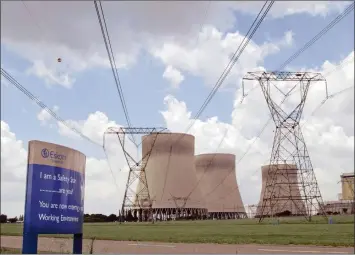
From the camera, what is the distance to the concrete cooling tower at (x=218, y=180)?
91125 millimetres

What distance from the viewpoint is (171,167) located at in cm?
7094

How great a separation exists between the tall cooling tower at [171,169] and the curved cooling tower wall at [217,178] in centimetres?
1272

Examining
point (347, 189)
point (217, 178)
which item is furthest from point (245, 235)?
point (347, 189)

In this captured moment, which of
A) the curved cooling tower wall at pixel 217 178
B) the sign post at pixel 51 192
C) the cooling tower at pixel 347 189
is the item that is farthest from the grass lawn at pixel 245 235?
the cooling tower at pixel 347 189

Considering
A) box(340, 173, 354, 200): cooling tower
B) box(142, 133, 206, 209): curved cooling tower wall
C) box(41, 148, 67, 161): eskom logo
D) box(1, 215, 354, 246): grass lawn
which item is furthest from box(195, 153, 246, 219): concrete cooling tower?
box(41, 148, 67, 161): eskom logo

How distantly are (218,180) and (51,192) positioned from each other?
3273 inches

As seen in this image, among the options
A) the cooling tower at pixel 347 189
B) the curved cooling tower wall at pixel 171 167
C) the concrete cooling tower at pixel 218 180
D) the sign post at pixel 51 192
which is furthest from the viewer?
the cooling tower at pixel 347 189

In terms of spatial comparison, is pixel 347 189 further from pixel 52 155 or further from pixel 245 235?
pixel 52 155

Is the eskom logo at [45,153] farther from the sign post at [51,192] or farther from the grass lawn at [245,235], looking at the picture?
the grass lawn at [245,235]

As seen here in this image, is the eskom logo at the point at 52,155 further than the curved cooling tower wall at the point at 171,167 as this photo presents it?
No

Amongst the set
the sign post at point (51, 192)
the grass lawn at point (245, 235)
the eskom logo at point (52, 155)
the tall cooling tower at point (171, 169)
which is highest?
the tall cooling tower at point (171, 169)

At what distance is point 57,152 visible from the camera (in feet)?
31.1

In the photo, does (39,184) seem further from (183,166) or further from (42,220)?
(183,166)

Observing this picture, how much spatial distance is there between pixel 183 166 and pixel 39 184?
62.6 m
